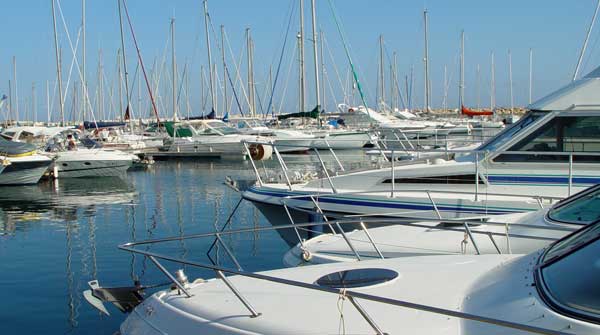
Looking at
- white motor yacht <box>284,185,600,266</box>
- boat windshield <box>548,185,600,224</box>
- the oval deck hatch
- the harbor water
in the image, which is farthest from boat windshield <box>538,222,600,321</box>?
the harbor water

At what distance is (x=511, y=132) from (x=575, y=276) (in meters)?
7.63

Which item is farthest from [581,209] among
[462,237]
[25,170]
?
[25,170]

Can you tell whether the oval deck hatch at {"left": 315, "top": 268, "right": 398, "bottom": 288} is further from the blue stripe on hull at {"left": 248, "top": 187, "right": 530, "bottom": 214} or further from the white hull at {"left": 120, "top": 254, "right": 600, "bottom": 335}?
→ the blue stripe on hull at {"left": 248, "top": 187, "right": 530, "bottom": 214}

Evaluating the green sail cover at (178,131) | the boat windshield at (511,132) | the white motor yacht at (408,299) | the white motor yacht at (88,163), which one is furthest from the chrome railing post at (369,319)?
the green sail cover at (178,131)

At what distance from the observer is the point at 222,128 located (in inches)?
1645

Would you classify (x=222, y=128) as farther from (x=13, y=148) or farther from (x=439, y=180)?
(x=439, y=180)

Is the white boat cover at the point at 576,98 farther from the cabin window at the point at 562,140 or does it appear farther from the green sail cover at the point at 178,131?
the green sail cover at the point at 178,131

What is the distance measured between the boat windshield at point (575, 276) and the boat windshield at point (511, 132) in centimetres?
659

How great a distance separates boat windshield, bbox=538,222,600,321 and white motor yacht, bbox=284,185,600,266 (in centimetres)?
224

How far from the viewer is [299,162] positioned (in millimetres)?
35125

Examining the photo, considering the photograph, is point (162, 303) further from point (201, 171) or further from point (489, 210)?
point (201, 171)

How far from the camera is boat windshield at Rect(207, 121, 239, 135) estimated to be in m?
41.4

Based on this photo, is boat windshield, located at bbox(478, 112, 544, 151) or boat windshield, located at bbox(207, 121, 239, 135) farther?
boat windshield, located at bbox(207, 121, 239, 135)

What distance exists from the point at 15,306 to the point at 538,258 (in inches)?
315
